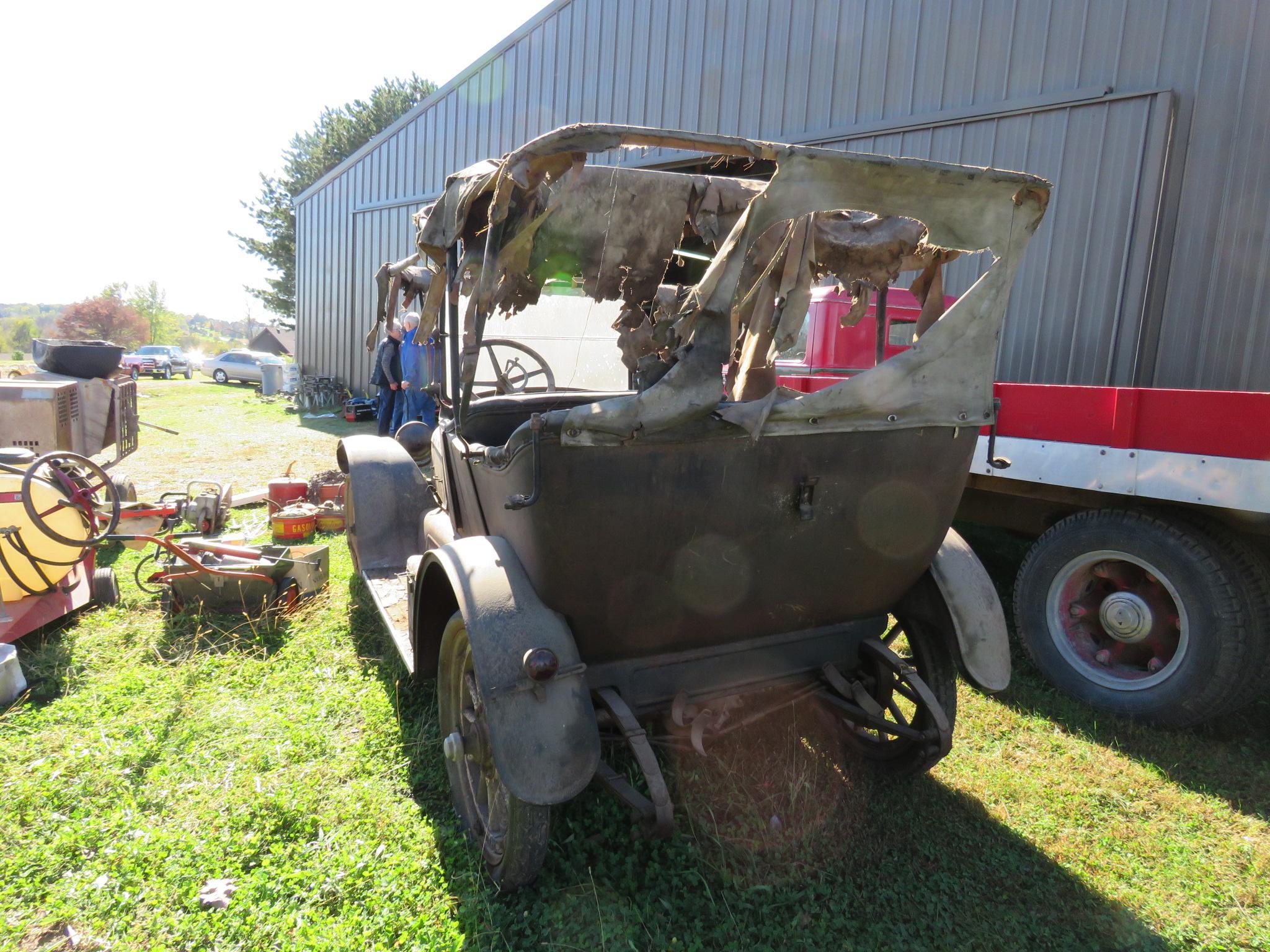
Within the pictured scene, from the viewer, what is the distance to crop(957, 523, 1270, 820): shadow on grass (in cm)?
312

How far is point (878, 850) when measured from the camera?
106 inches

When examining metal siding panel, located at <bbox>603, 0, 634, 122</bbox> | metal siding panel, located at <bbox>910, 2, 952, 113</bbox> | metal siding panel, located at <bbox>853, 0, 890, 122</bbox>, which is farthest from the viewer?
metal siding panel, located at <bbox>603, 0, 634, 122</bbox>

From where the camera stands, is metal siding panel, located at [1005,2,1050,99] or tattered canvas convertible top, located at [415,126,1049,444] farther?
metal siding panel, located at [1005,2,1050,99]

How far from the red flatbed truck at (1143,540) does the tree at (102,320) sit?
56602 mm

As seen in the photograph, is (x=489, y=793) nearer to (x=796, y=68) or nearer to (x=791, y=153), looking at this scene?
(x=791, y=153)

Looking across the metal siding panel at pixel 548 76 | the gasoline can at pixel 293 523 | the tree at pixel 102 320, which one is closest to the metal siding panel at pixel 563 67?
the metal siding panel at pixel 548 76

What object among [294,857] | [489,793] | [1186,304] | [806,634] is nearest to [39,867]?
[294,857]

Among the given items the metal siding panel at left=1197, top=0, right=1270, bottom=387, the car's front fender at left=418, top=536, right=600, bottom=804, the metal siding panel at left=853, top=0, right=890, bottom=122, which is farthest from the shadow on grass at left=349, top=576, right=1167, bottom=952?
the metal siding panel at left=853, top=0, right=890, bottom=122

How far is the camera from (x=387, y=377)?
9406mm

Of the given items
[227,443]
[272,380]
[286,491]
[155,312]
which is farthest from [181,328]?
[286,491]

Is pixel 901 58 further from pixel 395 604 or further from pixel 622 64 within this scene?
pixel 395 604

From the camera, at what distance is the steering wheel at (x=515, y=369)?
13.8 feet

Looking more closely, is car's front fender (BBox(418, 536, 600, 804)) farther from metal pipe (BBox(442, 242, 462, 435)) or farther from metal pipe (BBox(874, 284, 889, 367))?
metal pipe (BBox(874, 284, 889, 367))

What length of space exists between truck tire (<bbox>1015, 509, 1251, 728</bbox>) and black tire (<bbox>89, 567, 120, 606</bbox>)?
5.19 metres
